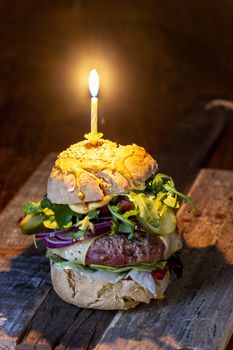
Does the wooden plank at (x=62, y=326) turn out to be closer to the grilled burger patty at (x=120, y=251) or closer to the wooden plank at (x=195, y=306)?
the wooden plank at (x=195, y=306)

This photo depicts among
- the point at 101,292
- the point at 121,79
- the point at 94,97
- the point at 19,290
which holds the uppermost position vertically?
the point at 94,97

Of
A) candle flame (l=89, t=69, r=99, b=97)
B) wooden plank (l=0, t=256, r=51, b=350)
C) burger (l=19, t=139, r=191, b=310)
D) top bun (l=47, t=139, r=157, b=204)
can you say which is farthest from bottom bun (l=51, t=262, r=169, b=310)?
candle flame (l=89, t=69, r=99, b=97)

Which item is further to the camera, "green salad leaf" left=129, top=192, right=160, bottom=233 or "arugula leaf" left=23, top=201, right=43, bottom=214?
"arugula leaf" left=23, top=201, right=43, bottom=214

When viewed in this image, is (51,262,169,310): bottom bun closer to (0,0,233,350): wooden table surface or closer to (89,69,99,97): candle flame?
(89,69,99,97): candle flame

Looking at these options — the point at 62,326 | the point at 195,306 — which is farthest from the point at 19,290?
the point at 195,306

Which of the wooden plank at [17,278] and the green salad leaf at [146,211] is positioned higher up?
the green salad leaf at [146,211]

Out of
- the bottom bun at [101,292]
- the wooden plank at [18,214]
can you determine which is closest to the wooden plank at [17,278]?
the wooden plank at [18,214]

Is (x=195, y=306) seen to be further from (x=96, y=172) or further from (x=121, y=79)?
(x=121, y=79)
